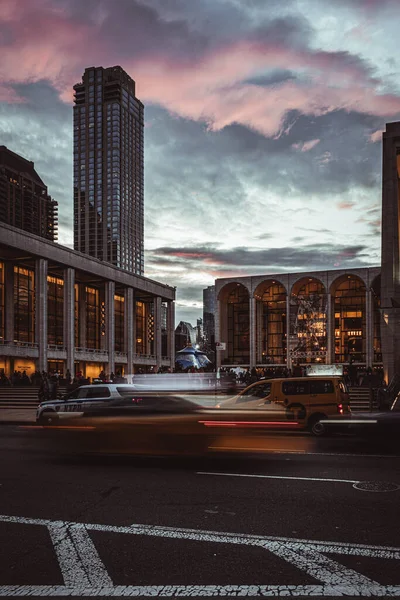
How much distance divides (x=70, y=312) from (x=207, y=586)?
59954mm

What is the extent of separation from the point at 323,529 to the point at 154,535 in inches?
75.5

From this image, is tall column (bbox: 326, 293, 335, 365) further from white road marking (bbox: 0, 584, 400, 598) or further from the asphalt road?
white road marking (bbox: 0, 584, 400, 598)

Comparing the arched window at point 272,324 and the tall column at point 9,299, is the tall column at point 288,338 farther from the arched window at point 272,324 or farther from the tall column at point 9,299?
the tall column at point 9,299

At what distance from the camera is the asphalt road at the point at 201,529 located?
5102mm

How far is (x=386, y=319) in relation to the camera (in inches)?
1340

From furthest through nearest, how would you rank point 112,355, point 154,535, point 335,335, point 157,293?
1. point 335,335
2. point 157,293
3. point 112,355
4. point 154,535

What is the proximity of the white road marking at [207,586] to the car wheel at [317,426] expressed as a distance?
1110 cm

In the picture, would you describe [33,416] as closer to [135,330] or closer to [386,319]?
[386,319]

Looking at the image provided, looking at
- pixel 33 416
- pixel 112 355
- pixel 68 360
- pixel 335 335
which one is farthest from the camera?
pixel 335 335

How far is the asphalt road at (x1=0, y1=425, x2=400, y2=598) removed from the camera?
510cm

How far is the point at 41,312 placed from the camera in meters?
58.5

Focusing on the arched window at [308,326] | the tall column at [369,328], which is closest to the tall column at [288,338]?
the arched window at [308,326]

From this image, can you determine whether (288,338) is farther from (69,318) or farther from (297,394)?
(297,394)

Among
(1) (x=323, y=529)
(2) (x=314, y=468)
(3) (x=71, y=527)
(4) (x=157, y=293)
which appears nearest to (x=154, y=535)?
(3) (x=71, y=527)
